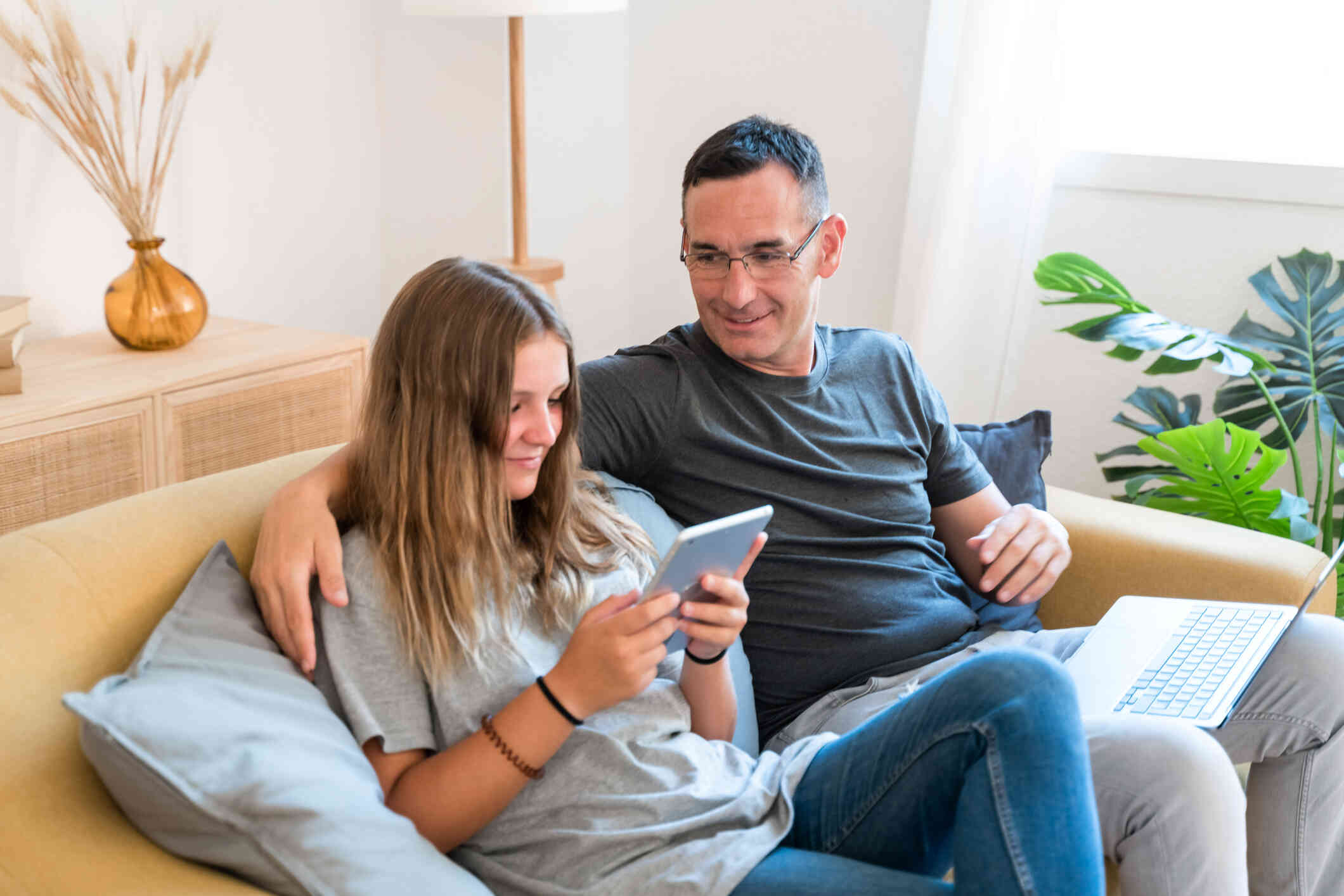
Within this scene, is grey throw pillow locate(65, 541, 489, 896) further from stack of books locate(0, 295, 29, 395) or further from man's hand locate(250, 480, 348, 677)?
stack of books locate(0, 295, 29, 395)

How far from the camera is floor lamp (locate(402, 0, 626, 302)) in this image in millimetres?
2512

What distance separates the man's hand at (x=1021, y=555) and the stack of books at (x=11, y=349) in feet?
5.24

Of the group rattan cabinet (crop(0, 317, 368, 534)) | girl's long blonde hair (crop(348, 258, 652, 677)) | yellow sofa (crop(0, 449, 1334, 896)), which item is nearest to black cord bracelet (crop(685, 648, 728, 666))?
girl's long blonde hair (crop(348, 258, 652, 677))

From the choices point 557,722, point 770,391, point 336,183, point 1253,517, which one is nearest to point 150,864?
point 557,722

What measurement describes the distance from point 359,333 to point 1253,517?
2168 millimetres

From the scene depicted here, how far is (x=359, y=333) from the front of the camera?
3123mm

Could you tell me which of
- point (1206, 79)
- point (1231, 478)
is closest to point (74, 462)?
point (1231, 478)

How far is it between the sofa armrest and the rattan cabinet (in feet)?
4.25

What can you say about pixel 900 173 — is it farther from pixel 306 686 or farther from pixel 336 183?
pixel 306 686

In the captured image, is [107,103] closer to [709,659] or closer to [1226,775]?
[709,659]

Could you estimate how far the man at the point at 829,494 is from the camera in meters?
1.45

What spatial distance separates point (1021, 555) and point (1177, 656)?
0.25 m

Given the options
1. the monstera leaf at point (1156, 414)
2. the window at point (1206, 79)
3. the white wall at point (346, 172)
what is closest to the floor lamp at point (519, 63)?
the white wall at point (346, 172)

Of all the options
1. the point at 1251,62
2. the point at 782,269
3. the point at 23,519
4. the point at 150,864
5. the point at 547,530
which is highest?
the point at 1251,62
